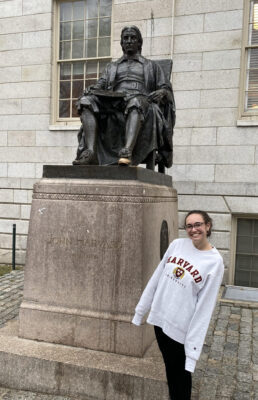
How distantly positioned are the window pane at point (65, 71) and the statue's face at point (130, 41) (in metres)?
4.64

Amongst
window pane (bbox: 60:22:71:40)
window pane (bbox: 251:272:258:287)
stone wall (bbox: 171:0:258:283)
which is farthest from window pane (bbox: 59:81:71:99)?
window pane (bbox: 251:272:258:287)

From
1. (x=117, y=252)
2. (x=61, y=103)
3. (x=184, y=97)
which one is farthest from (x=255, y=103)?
(x=117, y=252)

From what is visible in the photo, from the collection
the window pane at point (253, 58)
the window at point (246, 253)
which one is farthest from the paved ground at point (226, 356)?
the window pane at point (253, 58)

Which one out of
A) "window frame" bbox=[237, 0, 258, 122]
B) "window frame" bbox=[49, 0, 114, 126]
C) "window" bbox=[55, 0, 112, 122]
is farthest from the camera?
"window frame" bbox=[49, 0, 114, 126]

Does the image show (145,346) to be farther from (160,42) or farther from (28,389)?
(160,42)

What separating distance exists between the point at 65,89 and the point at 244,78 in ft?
13.7

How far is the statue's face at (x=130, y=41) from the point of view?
4402mm

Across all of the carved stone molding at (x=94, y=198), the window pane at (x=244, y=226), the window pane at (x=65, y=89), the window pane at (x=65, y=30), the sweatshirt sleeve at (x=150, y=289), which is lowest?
the window pane at (x=244, y=226)

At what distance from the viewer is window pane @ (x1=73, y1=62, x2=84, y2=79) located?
8.72 metres

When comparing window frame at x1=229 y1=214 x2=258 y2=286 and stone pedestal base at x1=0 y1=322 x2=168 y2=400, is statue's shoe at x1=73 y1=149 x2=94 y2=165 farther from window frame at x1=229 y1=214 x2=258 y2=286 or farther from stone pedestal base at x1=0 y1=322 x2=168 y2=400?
window frame at x1=229 y1=214 x2=258 y2=286

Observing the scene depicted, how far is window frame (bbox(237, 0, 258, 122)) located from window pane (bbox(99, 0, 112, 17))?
3026 mm

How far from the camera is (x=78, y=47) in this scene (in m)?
8.66

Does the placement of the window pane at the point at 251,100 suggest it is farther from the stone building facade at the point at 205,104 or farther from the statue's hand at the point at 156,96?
the statue's hand at the point at 156,96

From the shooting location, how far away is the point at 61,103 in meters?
8.81
